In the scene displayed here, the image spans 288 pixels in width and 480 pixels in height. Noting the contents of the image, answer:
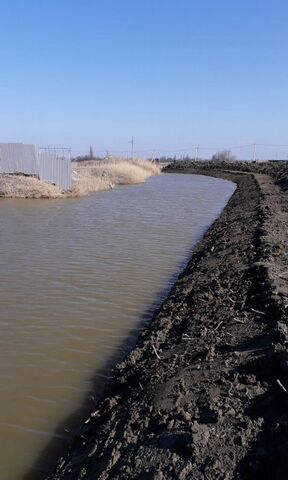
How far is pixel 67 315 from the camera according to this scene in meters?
8.41

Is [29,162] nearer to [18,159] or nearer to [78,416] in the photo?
[18,159]

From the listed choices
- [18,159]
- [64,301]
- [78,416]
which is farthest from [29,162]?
[78,416]

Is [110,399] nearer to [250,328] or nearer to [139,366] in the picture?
[139,366]

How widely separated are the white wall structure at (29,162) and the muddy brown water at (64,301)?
10440mm

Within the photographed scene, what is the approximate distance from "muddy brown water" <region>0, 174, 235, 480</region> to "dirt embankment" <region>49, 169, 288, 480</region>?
21.2 inches

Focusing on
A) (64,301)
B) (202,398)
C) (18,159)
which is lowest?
(64,301)

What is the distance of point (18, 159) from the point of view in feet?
102

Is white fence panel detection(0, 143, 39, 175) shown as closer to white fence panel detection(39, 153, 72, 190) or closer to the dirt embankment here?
white fence panel detection(39, 153, 72, 190)

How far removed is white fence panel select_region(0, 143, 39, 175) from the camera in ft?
101

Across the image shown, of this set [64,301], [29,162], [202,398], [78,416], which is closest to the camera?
[202,398]

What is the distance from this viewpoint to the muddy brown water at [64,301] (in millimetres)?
5555

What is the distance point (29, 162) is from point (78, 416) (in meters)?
27.1

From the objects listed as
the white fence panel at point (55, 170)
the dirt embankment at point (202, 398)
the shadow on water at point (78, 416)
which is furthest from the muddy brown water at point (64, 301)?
the white fence panel at point (55, 170)

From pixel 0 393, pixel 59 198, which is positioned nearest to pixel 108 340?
pixel 0 393
